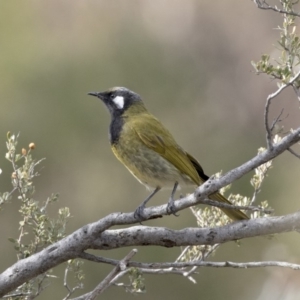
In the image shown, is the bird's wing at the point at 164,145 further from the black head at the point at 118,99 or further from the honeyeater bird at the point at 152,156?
the black head at the point at 118,99

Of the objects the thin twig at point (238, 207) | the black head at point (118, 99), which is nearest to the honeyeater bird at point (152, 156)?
the black head at point (118, 99)

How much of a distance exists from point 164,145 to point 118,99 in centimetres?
57

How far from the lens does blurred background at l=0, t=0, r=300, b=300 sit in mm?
10812

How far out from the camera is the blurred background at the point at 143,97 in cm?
1081

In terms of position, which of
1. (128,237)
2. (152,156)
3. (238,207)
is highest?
(152,156)

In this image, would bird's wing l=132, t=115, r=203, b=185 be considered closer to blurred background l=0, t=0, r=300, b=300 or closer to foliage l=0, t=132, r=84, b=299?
foliage l=0, t=132, r=84, b=299

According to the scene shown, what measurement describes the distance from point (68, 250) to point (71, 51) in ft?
37.3

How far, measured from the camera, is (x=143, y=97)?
509 inches

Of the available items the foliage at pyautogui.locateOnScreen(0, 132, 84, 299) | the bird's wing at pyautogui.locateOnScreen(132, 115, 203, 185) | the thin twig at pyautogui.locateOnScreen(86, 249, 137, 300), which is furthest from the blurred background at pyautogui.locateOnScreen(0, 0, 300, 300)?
the thin twig at pyautogui.locateOnScreen(86, 249, 137, 300)

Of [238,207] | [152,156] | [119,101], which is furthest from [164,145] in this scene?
[238,207]

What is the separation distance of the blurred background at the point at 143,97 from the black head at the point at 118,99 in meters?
3.42

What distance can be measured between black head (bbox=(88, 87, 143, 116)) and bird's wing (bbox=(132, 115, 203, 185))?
22cm

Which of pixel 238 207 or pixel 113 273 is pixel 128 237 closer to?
pixel 113 273

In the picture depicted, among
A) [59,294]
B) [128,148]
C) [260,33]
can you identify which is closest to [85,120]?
[59,294]
